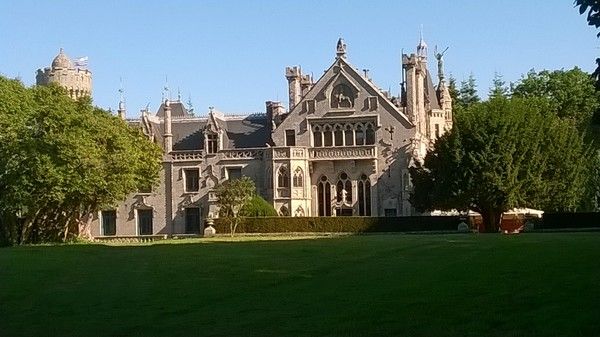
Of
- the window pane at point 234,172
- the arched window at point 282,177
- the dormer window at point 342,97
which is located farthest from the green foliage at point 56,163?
the dormer window at point 342,97

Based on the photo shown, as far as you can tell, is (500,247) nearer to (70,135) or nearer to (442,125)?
(70,135)

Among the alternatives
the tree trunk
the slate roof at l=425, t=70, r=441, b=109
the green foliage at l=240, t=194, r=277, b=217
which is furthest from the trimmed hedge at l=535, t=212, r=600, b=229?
the slate roof at l=425, t=70, r=441, b=109

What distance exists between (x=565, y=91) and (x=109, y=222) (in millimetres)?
39646

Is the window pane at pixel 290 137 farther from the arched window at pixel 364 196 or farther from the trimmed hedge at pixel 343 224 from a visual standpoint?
the trimmed hedge at pixel 343 224

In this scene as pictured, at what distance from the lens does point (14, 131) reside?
49.9 m

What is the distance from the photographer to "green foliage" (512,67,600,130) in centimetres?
8075

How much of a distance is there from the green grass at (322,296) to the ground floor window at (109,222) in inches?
1956

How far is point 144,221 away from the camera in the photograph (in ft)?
243

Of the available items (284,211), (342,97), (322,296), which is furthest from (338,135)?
(322,296)

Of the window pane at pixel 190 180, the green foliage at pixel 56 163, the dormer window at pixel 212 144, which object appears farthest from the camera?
the window pane at pixel 190 180

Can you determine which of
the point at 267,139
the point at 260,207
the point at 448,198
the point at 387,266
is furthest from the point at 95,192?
the point at 387,266

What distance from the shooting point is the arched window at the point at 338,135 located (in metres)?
70.2

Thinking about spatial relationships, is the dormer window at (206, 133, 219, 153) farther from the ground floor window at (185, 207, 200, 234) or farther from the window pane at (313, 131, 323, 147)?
the window pane at (313, 131, 323, 147)

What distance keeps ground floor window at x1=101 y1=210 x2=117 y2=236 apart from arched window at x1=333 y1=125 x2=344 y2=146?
18.2 m
